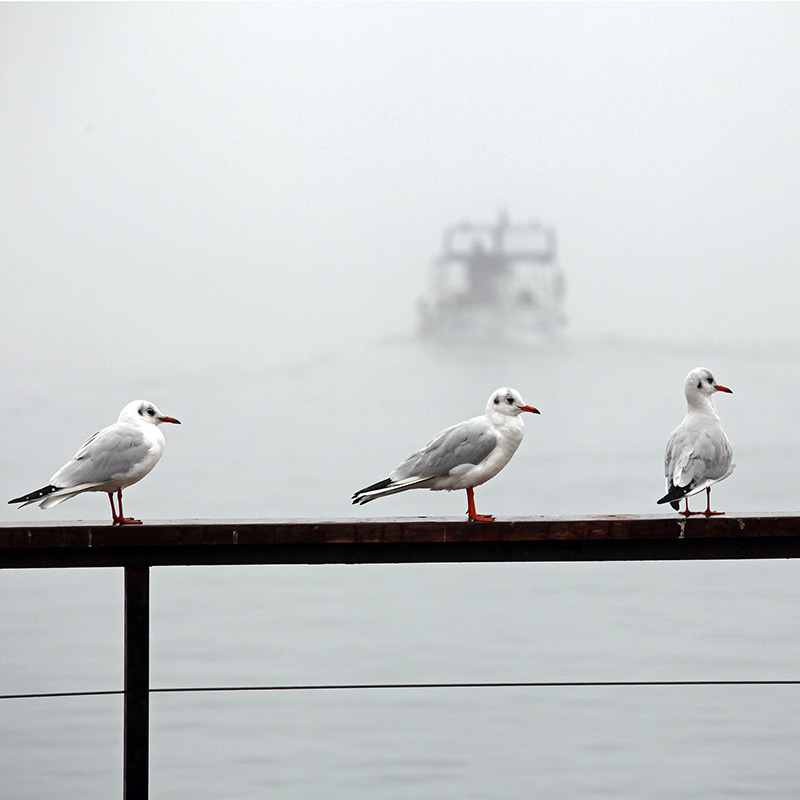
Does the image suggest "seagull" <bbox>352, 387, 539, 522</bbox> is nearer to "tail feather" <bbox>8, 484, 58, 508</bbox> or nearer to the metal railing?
the metal railing

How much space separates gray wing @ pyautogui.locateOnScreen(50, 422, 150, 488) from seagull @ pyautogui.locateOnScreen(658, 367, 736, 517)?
1.09 m

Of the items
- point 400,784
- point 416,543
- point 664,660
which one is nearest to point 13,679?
point 400,784

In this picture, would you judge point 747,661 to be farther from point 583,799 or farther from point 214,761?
point 214,761

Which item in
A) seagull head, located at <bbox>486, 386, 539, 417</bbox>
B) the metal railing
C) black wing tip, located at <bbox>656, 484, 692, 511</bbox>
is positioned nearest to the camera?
the metal railing

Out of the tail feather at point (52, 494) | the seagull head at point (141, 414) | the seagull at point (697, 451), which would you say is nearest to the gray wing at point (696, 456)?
the seagull at point (697, 451)

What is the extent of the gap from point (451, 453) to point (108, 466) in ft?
2.32

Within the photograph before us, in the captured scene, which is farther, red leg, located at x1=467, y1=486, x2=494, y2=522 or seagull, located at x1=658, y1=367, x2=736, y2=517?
seagull, located at x1=658, y1=367, x2=736, y2=517

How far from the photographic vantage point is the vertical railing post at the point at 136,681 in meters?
2.21

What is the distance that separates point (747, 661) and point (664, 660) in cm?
44

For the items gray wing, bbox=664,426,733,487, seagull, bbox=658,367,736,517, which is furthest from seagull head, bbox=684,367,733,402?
gray wing, bbox=664,426,733,487

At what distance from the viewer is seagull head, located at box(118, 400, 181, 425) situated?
2.56 metres

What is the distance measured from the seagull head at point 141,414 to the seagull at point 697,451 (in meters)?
1.07

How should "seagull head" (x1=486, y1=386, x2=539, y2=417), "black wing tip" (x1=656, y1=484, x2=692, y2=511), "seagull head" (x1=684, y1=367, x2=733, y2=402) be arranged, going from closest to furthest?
"black wing tip" (x1=656, y1=484, x2=692, y2=511)
"seagull head" (x1=486, y1=386, x2=539, y2=417)
"seagull head" (x1=684, y1=367, x2=733, y2=402)

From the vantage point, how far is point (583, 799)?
3977 millimetres
